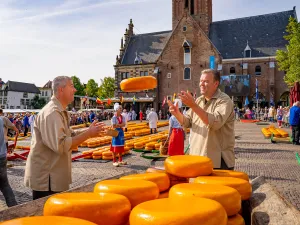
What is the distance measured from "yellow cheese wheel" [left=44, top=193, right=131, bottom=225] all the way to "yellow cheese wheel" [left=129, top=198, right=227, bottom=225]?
0.20m

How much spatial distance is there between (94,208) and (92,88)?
260 feet

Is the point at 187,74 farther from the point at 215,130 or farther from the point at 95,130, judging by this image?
the point at 95,130

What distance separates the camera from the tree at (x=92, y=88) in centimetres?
7819

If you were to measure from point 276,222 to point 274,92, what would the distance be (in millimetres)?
43107

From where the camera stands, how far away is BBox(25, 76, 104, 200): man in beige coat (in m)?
2.83

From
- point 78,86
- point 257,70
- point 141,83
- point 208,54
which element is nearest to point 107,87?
point 78,86

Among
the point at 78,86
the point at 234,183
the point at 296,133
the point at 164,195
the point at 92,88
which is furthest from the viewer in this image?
the point at 78,86

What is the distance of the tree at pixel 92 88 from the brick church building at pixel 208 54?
29.6 meters

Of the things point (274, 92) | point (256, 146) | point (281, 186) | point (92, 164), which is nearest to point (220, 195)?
point (281, 186)

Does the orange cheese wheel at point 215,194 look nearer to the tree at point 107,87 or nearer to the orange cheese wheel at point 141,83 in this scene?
the orange cheese wheel at point 141,83

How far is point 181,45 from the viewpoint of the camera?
45531mm

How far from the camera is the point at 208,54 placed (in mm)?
43719

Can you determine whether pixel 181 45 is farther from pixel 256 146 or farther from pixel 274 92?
pixel 256 146

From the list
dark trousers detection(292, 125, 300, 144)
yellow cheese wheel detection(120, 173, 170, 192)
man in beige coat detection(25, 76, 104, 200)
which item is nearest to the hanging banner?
dark trousers detection(292, 125, 300, 144)
